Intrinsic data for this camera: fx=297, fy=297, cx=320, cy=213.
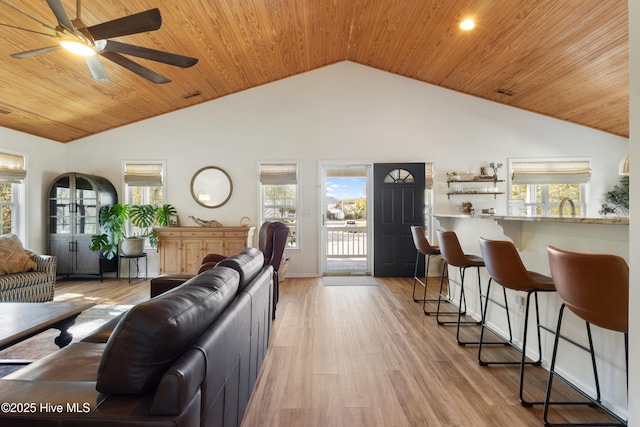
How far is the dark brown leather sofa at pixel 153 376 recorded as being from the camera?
83 centimetres

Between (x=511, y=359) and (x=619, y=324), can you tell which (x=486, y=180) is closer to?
(x=511, y=359)

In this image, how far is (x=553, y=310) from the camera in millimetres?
2156

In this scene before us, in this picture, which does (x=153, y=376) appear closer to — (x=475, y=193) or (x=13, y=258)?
(x=13, y=258)

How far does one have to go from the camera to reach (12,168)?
4535 millimetres

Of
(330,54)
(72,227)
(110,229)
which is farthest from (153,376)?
(72,227)

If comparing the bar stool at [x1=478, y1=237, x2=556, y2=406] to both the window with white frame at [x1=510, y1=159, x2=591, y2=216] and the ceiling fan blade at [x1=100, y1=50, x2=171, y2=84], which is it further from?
the window with white frame at [x1=510, y1=159, x2=591, y2=216]

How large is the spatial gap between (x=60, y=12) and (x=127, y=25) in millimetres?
352

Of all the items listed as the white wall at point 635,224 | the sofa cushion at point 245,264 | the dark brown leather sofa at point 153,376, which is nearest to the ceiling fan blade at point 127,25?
the sofa cushion at point 245,264

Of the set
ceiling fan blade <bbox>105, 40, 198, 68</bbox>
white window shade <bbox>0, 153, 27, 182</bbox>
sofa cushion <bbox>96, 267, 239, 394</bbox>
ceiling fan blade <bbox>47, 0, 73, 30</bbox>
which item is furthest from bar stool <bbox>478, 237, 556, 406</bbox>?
white window shade <bbox>0, 153, 27, 182</bbox>

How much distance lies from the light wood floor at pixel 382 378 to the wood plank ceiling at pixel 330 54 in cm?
346

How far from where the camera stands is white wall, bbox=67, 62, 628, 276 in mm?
5363

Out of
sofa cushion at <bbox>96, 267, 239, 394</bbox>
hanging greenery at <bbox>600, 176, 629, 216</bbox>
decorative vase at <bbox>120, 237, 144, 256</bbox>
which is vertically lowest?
decorative vase at <bbox>120, 237, 144, 256</bbox>

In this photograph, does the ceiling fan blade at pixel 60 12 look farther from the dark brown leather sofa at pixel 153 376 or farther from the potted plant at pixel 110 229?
the potted plant at pixel 110 229

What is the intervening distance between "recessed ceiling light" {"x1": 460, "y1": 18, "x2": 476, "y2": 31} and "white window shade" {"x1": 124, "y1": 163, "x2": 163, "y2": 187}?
17.1 ft
